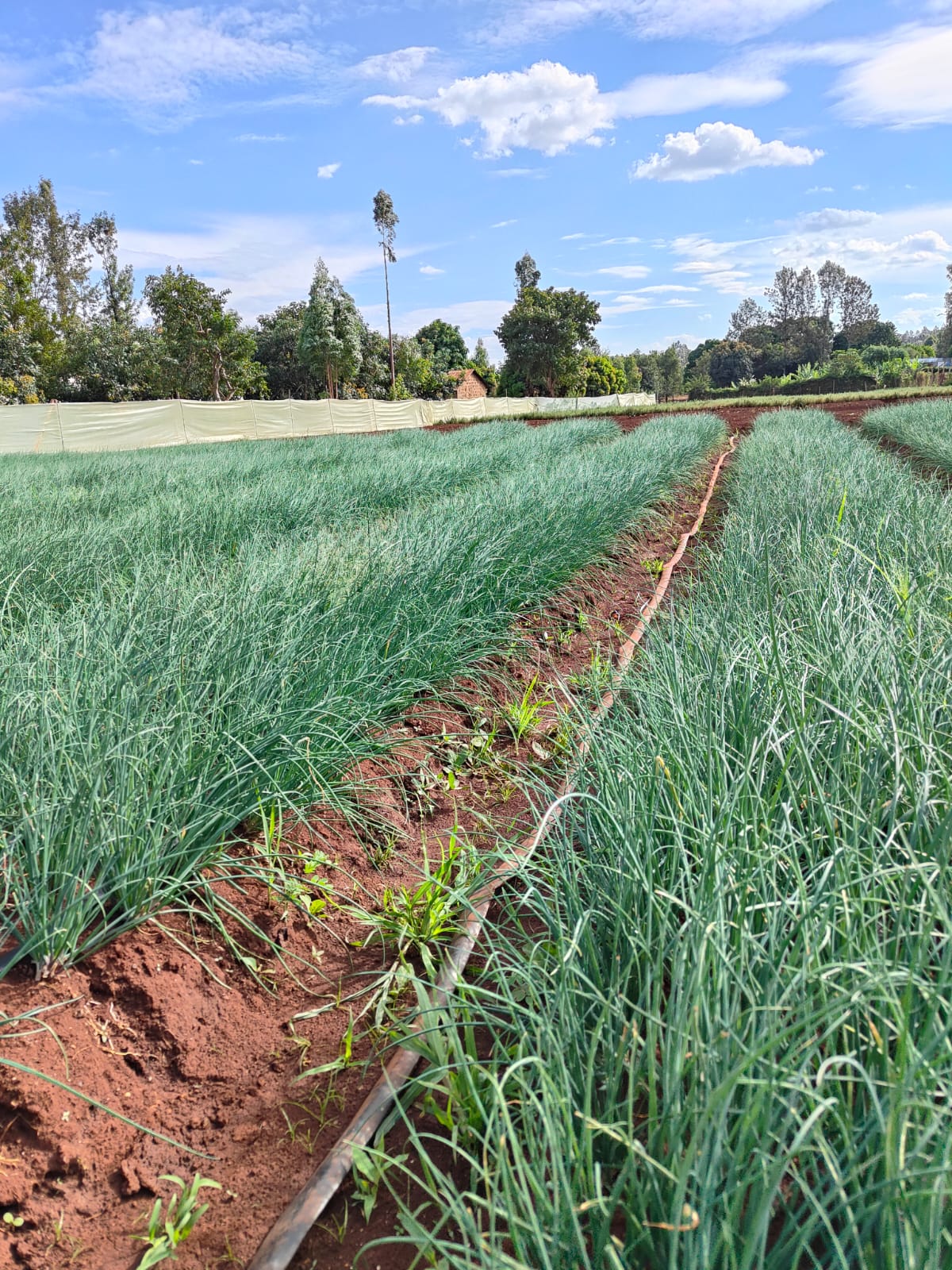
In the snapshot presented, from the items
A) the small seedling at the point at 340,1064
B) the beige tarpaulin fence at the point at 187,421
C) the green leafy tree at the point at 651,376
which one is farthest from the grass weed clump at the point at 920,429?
the green leafy tree at the point at 651,376

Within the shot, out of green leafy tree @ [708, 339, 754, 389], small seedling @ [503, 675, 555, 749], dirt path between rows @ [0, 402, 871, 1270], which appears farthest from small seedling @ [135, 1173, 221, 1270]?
green leafy tree @ [708, 339, 754, 389]

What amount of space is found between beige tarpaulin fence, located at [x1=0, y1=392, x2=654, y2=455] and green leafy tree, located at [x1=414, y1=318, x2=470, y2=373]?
70.5 ft

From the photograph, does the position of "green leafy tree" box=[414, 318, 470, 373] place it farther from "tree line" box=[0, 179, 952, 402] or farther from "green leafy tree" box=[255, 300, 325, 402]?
"green leafy tree" box=[255, 300, 325, 402]

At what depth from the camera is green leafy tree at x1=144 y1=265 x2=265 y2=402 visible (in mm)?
27062

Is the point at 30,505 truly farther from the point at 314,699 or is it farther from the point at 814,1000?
the point at 814,1000

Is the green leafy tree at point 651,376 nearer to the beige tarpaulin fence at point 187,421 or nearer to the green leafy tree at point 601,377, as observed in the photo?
the green leafy tree at point 601,377

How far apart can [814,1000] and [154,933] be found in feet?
4.08

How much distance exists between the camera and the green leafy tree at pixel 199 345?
2706 centimetres

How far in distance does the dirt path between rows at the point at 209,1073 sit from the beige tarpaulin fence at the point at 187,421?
14946mm

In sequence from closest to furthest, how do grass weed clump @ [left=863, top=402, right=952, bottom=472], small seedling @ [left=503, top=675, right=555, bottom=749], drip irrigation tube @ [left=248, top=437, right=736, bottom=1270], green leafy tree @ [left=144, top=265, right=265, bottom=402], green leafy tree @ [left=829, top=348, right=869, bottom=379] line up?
drip irrigation tube @ [left=248, top=437, right=736, bottom=1270] < small seedling @ [left=503, top=675, right=555, bottom=749] < grass weed clump @ [left=863, top=402, right=952, bottom=472] < green leafy tree @ [left=144, top=265, right=265, bottom=402] < green leafy tree @ [left=829, top=348, right=869, bottom=379]

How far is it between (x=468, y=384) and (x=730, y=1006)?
169ft

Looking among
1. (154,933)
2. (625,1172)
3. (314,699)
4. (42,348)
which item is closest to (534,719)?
(314,699)

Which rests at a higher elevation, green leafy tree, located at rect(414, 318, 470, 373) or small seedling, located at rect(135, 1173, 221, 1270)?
green leafy tree, located at rect(414, 318, 470, 373)

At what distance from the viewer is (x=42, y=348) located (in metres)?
27.7
